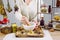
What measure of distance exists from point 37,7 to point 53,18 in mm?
272

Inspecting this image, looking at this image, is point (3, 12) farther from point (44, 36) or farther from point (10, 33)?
point (44, 36)

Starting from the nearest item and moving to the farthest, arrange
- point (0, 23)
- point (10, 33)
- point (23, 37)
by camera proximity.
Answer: point (23, 37)
point (10, 33)
point (0, 23)

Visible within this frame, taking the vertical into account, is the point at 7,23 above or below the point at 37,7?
below

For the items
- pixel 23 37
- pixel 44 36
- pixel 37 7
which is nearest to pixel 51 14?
pixel 37 7

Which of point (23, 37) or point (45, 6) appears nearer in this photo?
point (23, 37)

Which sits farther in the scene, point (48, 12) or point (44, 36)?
point (48, 12)

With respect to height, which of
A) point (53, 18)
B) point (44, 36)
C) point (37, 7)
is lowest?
point (44, 36)

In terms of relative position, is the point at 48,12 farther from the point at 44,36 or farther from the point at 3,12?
the point at 3,12

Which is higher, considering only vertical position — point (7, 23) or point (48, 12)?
point (48, 12)

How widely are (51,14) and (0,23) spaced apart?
2.33 feet

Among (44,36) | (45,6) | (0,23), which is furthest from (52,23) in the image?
(0,23)

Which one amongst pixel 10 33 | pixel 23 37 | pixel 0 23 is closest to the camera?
pixel 23 37

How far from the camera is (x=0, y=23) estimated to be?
219cm

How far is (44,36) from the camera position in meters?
1.83
